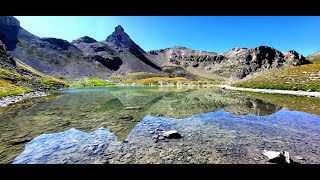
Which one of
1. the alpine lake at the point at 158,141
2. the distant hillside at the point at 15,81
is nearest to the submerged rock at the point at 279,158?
the alpine lake at the point at 158,141

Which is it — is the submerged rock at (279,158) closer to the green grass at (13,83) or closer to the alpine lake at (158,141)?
the alpine lake at (158,141)

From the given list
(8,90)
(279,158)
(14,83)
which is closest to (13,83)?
(14,83)

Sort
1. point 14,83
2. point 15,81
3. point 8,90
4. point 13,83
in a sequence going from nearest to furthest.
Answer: point 8,90 < point 13,83 < point 14,83 < point 15,81

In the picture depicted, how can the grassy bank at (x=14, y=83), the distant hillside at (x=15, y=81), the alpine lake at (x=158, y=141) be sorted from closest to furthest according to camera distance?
1. the alpine lake at (x=158, y=141)
2. the grassy bank at (x=14, y=83)
3. the distant hillside at (x=15, y=81)

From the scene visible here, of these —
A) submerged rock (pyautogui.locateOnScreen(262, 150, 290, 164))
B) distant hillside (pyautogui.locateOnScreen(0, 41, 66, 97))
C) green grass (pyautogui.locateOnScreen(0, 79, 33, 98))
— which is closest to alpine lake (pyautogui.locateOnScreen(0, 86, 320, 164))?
submerged rock (pyautogui.locateOnScreen(262, 150, 290, 164))

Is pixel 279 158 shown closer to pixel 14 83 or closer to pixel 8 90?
pixel 8 90

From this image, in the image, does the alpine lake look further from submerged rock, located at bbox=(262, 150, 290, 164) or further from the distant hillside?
the distant hillside

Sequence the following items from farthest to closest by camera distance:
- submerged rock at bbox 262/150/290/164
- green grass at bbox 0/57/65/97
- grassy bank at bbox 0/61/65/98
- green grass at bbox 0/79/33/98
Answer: grassy bank at bbox 0/61/65/98, green grass at bbox 0/57/65/97, green grass at bbox 0/79/33/98, submerged rock at bbox 262/150/290/164

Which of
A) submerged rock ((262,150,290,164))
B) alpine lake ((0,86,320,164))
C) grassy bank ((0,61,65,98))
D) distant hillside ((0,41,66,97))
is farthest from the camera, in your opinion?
distant hillside ((0,41,66,97))

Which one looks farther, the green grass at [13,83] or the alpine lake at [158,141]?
the green grass at [13,83]

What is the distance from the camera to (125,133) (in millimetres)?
13469
